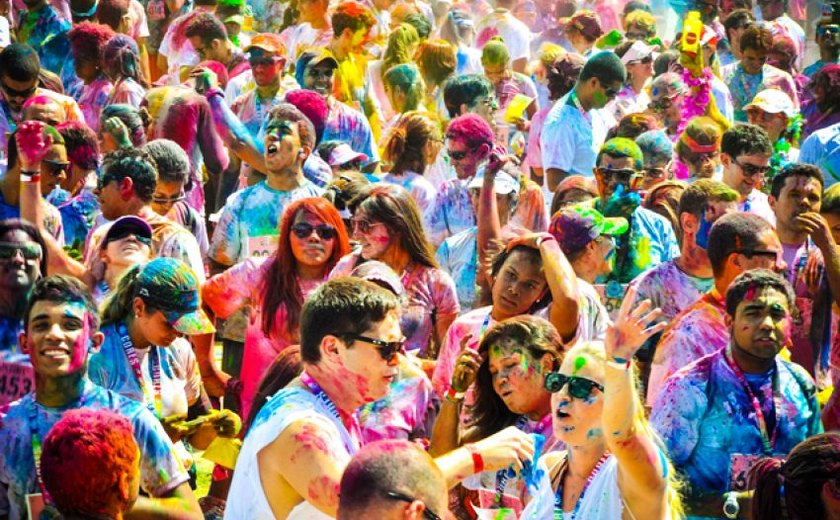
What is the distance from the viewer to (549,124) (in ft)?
34.0

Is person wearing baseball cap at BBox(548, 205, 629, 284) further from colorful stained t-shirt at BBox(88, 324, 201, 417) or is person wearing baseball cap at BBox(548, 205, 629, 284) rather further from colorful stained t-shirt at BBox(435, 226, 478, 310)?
colorful stained t-shirt at BBox(88, 324, 201, 417)

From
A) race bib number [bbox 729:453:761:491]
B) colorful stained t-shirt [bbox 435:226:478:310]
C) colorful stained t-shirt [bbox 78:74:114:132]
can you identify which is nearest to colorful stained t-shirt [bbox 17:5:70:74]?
colorful stained t-shirt [bbox 78:74:114:132]

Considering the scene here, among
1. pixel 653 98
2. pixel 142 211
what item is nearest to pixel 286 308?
pixel 142 211

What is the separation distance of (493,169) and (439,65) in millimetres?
4730

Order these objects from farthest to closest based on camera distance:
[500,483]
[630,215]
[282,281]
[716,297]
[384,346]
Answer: [630,215] < [282,281] < [716,297] < [500,483] < [384,346]

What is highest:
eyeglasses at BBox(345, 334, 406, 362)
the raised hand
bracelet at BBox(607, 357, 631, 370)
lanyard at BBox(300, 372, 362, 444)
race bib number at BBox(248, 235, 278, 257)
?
the raised hand

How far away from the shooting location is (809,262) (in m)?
7.64

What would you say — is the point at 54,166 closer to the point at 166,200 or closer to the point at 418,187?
the point at 166,200

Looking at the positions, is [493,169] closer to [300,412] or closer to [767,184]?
[767,184]

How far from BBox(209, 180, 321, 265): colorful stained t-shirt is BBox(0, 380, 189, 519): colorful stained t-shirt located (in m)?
3.14

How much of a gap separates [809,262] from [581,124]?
2.98 meters

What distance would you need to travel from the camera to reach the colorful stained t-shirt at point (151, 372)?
5.52 metres

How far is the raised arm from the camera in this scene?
3969mm

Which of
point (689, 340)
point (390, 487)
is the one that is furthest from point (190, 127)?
point (390, 487)
